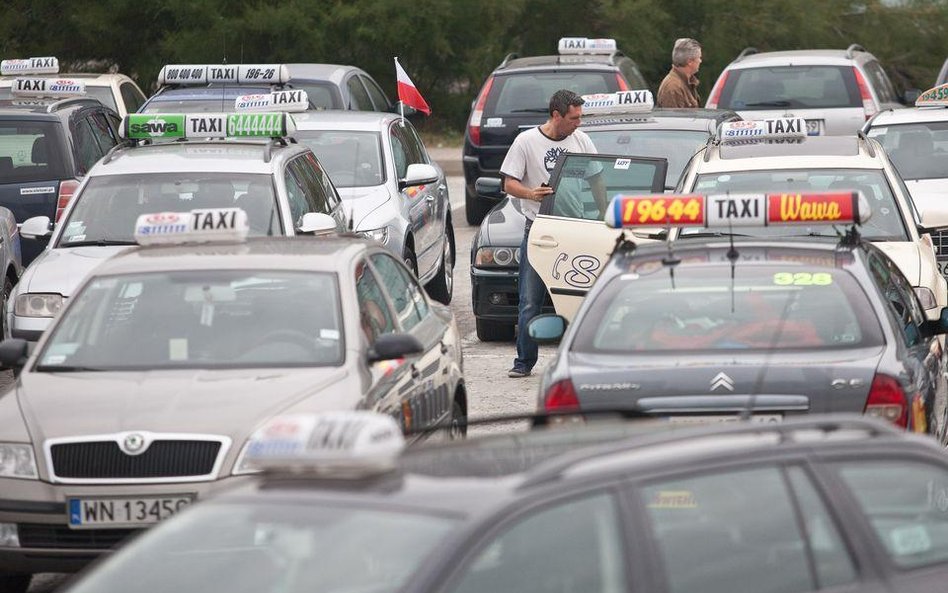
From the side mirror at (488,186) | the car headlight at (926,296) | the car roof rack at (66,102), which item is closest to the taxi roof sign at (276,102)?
the car roof rack at (66,102)

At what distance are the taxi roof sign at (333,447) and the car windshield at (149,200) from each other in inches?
253

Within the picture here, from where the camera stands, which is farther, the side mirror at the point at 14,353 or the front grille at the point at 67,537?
the side mirror at the point at 14,353

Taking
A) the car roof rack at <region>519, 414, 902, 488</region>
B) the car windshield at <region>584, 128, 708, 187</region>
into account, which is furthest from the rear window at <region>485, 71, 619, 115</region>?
the car roof rack at <region>519, 414, 902, 488</region>

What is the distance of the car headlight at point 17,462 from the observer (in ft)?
21.2

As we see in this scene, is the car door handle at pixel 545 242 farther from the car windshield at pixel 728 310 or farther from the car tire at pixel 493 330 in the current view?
the car windshield at pixel 728 310

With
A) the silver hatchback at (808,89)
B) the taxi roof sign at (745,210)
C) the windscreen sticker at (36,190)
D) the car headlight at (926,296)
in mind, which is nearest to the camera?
the taxi roof sign at (745,210)

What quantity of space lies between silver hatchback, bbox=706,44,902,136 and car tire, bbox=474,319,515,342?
5.54 metres

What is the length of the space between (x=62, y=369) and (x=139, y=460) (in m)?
0.92

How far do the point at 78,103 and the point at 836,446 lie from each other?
1154 cm

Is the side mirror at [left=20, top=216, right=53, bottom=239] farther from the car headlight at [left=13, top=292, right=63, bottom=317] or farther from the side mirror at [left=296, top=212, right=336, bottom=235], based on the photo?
the side mirror at [left=296, top=212, right=336, bottom=235]

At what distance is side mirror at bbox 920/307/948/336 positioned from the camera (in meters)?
7.52

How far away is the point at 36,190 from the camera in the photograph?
13.6m

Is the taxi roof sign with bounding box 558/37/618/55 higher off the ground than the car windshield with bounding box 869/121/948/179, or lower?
lower

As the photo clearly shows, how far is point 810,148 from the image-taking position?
10.6 m
